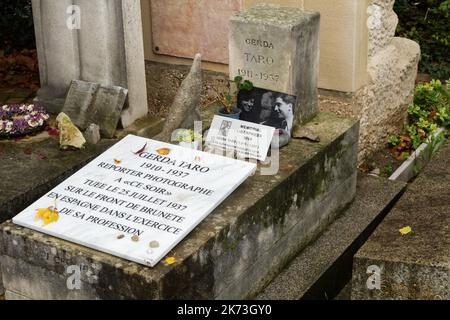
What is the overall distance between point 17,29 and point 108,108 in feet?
11.4

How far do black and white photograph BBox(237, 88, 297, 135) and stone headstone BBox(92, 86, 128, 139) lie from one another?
2.99 feet

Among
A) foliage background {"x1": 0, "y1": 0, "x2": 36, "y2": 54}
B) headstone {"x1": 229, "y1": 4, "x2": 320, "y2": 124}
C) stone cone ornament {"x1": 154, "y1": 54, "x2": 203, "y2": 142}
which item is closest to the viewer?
headstone {"x1": 229, "y1": 4, "x2": 320, "y2": 124}

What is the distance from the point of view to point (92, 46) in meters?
5.93

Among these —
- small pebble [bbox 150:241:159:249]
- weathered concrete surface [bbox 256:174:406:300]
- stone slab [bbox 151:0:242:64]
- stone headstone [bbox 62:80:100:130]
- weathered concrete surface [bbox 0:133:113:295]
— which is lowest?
weathered concrete surface [bbox 256:174:406:300]

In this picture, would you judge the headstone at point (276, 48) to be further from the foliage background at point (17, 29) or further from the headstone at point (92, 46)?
the foliage background at point (17, 29)

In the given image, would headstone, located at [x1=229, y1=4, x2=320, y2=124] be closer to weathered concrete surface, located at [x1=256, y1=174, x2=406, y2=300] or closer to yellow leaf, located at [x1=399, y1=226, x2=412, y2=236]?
weathered concrete surface, located at [x1=256, y1=174, x2=406, y2=300]

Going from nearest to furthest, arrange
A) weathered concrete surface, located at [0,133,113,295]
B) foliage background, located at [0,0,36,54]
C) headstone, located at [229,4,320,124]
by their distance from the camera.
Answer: weathered concrete surface, located at [0,133,113,295], headstone, located at [229,4,320,124], foliage background, located at [0,0,36,54]

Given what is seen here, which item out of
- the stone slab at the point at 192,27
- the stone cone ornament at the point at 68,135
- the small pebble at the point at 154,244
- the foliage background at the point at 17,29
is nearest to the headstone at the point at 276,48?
the stone cone ornament at the point at 68,135

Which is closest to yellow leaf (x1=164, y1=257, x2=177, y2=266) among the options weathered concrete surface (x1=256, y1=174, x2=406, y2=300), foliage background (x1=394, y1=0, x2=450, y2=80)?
weathered concrete surface (x1=256, y1=174, x2=406, y2=300)

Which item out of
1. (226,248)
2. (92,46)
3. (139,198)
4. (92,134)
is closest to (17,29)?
(92,46)

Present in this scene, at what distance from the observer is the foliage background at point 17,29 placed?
345 inches

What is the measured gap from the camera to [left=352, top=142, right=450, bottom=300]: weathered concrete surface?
4273mm

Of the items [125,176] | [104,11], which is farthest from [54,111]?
[125,176]

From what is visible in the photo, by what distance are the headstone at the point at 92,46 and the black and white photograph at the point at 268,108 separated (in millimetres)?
1007
